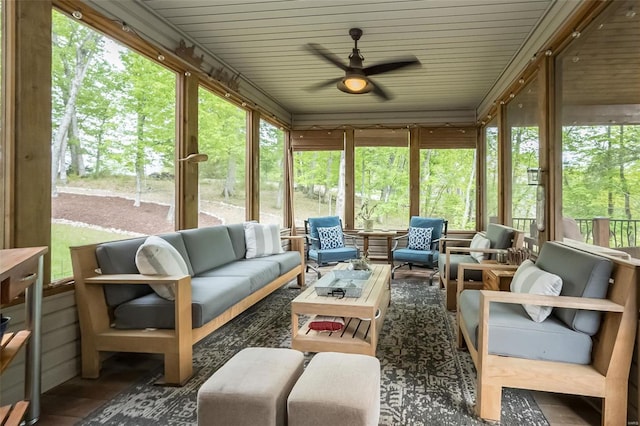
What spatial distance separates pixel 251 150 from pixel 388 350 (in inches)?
138

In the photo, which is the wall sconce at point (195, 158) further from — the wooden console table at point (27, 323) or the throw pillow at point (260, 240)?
the wooden console table at point (27, 323)

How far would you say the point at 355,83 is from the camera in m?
3.55

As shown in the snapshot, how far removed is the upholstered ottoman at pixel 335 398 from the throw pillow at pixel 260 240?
2.75m

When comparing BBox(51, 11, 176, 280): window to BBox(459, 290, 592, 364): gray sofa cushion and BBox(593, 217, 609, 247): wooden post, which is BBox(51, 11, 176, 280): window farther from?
BBox(593, 217, 609, 247): wooden post

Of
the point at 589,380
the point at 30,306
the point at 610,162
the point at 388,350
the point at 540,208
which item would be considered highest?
the point at 610,162

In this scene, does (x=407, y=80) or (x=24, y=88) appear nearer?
(x=24, y=88)

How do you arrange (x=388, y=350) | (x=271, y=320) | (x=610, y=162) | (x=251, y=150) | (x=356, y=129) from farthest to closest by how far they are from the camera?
(x=356, y=129), (x=251, y=150), (x=271, y=320), (x=610, y=162), (x=388, y=350)

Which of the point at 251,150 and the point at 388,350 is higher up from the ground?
the point at 251,150

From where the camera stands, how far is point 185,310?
Result: 7.58ft

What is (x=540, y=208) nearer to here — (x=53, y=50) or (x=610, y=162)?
(x=610, y=162)

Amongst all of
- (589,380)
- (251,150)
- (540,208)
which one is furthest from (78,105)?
(540,208)

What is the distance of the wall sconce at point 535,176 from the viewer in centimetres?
321

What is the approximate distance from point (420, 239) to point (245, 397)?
14.9ft

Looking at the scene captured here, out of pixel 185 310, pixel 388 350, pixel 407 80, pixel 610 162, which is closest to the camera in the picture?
pixel 185 310
